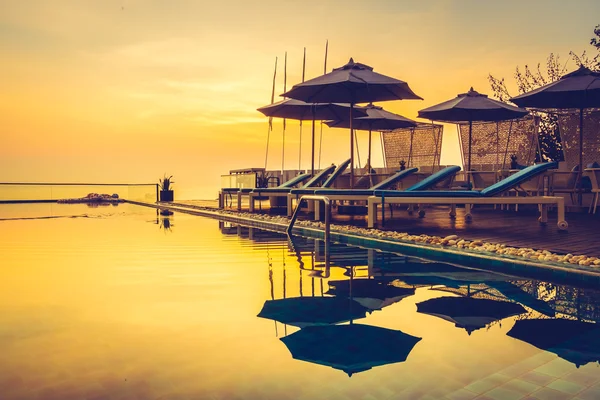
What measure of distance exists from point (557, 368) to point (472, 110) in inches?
351

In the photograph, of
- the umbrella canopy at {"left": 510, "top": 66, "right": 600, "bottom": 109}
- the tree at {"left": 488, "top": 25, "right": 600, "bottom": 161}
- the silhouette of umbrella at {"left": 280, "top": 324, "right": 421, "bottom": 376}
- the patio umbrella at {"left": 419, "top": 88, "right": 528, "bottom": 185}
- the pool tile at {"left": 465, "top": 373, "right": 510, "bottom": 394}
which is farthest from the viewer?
the tree at {"left": 488, "top": 25, "right": 600, "bottom": 161}

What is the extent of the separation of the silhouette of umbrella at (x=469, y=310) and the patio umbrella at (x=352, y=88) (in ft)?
19.9

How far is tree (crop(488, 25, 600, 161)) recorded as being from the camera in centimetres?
1678

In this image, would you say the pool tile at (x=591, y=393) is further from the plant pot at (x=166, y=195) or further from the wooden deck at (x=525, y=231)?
the plant pot at (x=166, y=195)

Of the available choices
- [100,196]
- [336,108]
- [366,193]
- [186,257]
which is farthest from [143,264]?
[100,196]

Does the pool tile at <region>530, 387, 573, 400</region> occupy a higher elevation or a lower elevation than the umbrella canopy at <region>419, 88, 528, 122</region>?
lower

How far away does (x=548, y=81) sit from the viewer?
59.6 ft

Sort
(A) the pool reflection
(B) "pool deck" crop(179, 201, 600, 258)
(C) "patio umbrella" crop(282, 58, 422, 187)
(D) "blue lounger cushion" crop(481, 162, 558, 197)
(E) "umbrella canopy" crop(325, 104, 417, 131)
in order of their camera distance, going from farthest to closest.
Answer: (E) "umbrella canopy" crop(325, 104, 417, 131) → (C) "patio umbrella" crop(282, 58, 422, 187) → (D) "blue lounger cushion" crop(481, 162, 558, 197) → (B) "pool deck" crop(179, 201, 600, 258) → (A) the pool reflection

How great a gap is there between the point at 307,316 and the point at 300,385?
1047 millimetres

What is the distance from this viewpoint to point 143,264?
5.05m

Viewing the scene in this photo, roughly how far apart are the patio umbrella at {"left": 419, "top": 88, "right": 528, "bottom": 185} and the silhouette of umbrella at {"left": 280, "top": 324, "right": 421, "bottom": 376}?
782 centimetres

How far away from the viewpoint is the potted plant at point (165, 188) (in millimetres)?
19688

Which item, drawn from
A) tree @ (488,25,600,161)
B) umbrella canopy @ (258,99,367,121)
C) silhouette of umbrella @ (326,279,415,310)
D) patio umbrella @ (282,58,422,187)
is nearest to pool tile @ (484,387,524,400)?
silhouette of umbrella @ (326,279,415,310)

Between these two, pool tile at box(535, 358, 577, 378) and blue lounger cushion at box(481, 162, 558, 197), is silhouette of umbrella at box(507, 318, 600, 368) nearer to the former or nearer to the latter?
pool tile at box(535, 358, 577, 378)
